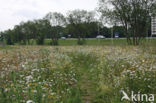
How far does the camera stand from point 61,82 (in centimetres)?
645

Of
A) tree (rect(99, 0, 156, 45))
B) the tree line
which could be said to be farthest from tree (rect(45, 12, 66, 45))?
tree (rect(99, 0, 156, 45))

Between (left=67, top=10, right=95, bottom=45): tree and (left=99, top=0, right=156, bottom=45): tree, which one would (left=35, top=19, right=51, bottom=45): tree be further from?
(left=99, top=0, right=156, bottom=45): tree

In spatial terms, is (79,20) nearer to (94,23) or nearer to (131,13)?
(94,23)

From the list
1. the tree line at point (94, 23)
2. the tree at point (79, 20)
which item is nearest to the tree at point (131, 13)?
the tree line at point (94, 23)

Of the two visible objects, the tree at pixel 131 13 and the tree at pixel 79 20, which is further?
the tree at pixel 79 20

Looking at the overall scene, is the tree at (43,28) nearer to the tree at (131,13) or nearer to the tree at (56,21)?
the tree at (56,21)

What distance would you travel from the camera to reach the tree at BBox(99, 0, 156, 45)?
29792 millimetres

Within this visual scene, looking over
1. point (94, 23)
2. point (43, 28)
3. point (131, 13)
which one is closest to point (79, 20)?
point (94, 23)

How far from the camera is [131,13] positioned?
30.7m

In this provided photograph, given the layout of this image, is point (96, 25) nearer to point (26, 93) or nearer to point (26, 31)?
point (26, 31)

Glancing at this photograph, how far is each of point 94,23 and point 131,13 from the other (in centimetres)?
3138

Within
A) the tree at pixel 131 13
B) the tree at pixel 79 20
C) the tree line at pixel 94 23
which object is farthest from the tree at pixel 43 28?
the tree at pixel 131 13

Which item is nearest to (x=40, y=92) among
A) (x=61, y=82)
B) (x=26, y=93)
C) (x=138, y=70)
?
(x=26, y=93)

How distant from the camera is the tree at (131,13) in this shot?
2979 cm
